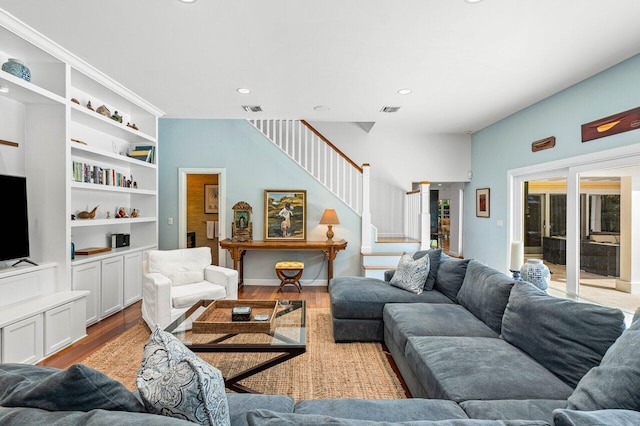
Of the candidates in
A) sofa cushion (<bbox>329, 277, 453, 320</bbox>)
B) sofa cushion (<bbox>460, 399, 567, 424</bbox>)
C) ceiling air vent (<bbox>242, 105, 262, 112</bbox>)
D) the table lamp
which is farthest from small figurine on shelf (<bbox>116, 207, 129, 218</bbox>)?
sofa cushion (<bbox>460, 399, 567, 424</bbox>)

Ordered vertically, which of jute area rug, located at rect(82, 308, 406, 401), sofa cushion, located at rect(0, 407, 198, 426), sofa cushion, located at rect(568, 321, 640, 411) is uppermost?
sofa cushion, located at rect(0, 407, 198, 426)

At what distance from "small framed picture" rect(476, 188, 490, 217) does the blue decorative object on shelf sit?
6142 millimetres

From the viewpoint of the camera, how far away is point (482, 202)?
591 centimetres

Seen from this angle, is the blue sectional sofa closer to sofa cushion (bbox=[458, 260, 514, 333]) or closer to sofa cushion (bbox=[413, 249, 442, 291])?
sofa cushion (bbox=[458, 260, 514, 333])

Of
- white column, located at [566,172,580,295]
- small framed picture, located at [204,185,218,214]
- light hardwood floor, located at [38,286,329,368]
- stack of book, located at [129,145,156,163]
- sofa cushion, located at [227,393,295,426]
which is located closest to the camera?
sofa cushion, located at [227,393,295,426]

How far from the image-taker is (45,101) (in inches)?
127

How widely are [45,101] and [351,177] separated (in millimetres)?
3997

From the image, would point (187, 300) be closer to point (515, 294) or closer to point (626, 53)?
point (515, 294)

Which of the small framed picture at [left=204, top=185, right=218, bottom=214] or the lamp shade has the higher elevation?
the small framed picture at [left=204, top=185, right=218, bottom=214]

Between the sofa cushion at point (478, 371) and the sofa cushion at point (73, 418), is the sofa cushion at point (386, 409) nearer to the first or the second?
the sofa cushion at point (478, 371)

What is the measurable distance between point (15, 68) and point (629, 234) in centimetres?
574

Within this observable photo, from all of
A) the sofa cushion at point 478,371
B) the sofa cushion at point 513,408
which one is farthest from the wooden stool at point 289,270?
the sofa cushion at point 513,408

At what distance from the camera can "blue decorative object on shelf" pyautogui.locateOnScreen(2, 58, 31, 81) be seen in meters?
2.86

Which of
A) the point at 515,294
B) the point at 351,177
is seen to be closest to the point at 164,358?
the point at 515,294
